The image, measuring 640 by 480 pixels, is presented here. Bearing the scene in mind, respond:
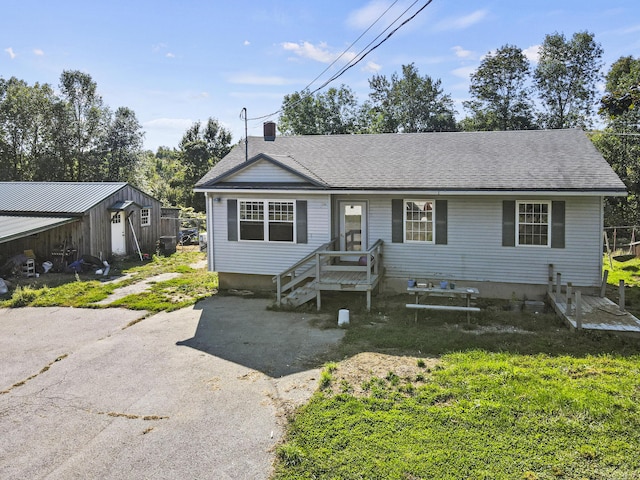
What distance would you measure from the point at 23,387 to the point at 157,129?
37.8 metres

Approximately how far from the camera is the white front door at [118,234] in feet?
61.6

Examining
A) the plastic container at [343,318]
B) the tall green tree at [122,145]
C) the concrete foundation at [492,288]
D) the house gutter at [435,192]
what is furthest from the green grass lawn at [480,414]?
the tall green tree at [122,145]

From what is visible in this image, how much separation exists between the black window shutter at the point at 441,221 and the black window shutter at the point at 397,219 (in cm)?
99

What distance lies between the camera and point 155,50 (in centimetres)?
1495

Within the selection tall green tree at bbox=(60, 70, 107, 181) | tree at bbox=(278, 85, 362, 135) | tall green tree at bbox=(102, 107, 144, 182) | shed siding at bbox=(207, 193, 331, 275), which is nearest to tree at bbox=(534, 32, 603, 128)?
tree at bbox=(278, 85, 362, 135)

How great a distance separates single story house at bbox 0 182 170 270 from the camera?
16953mm

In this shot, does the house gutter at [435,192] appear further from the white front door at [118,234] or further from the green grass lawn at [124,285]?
the white front door at [118,234]

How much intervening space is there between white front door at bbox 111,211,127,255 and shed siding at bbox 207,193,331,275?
25.3 ft

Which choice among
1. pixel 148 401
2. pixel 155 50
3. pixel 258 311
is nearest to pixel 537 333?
pixel 258 311

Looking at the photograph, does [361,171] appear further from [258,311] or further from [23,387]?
[23,387]

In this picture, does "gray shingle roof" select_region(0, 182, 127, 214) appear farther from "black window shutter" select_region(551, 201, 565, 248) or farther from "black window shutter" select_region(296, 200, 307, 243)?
"black window shutter" select_region(551, 201, 565, 248)

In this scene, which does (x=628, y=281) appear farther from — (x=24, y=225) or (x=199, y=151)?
(x=199, y=151)

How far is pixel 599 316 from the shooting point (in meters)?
9.25

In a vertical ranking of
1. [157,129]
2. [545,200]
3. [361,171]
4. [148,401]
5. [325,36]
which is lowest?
[148,401]
